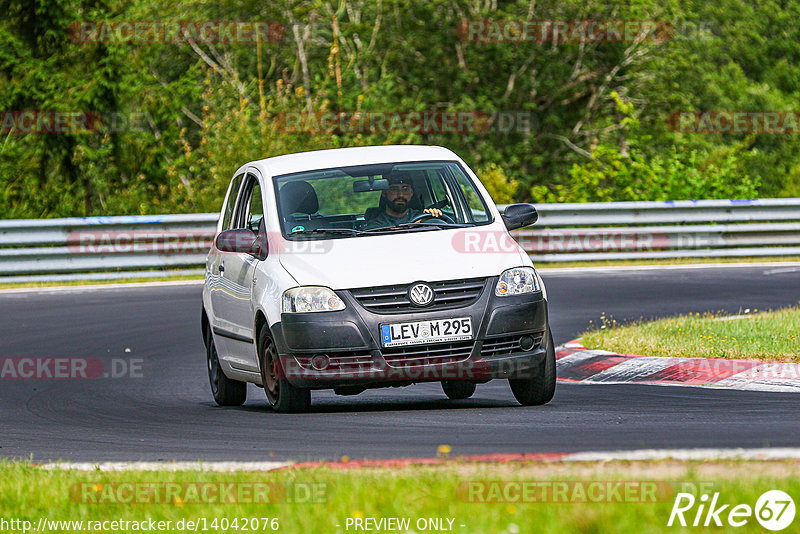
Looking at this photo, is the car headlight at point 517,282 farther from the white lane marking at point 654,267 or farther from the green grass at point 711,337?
the white lane marking at point 654,267

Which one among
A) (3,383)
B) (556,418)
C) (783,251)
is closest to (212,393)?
(3,383)

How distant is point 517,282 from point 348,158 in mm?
1932

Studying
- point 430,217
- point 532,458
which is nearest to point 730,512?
point 532,458

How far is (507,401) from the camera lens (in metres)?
9.78

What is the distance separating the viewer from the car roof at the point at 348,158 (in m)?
9.83

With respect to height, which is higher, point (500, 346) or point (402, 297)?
point (402, 297)

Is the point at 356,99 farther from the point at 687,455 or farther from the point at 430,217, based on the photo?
the point at 687,455

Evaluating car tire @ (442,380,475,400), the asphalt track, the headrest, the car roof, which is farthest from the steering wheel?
car tire @ (442,380,475,400)

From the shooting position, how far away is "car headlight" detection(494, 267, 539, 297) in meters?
8.52

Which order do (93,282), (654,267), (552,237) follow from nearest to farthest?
(93,282)
(654,267)
(552,237)

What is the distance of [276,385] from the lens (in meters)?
8.91

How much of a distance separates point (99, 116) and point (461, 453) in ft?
67.4

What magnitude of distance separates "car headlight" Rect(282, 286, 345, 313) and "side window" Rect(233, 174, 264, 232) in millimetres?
1738

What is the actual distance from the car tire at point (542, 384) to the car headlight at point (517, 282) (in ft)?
1.16
